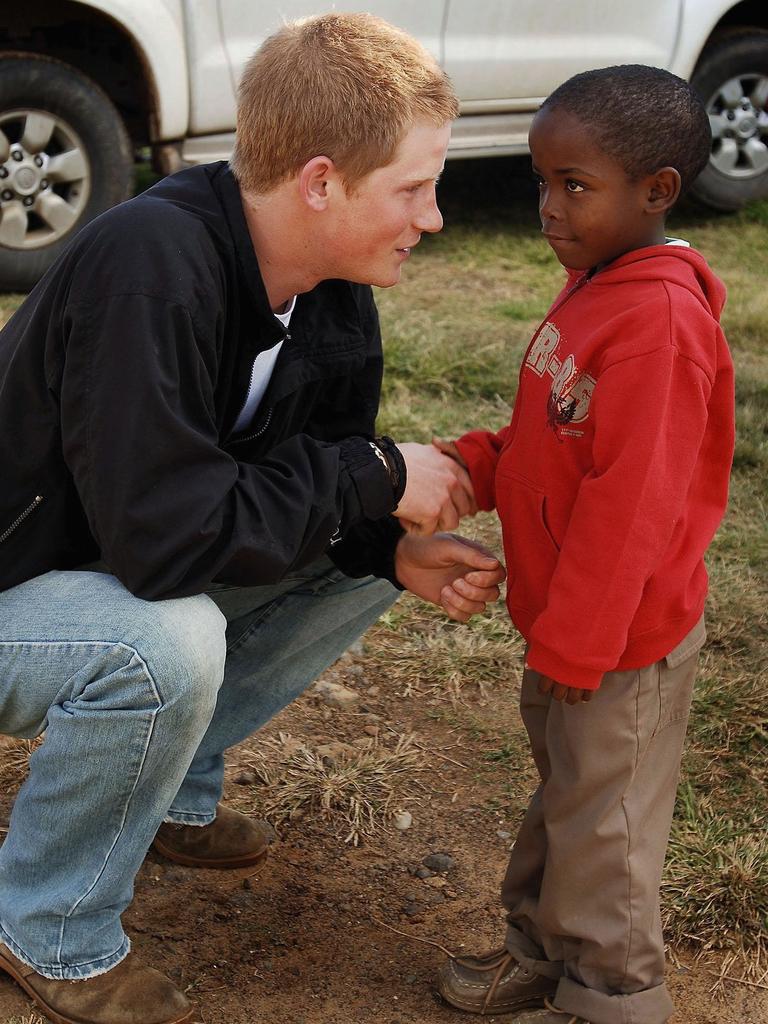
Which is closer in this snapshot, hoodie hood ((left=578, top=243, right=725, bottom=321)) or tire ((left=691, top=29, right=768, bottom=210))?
hoodie hood ((left=578, top=243, right=725, bottom=321))

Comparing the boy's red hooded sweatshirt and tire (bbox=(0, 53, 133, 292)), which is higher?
the boy's red hooded sweatshirt

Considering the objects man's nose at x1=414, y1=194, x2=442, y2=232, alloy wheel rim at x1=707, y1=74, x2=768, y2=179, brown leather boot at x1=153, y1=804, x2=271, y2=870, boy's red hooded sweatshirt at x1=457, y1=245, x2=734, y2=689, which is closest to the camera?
boy's red hooded sweatshirt at x1=457, y1=245, x2=734, y2=689

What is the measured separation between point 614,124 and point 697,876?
150cm

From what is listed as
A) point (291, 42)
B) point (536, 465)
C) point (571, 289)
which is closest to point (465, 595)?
point (536, 465)

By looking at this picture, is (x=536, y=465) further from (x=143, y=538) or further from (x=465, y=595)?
(x=143, y=538)

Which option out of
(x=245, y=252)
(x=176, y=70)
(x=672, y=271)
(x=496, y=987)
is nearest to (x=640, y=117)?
(x=672, y=271)

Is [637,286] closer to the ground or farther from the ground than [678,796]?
farther from the ground

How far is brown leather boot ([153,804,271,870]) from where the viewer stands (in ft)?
8.84

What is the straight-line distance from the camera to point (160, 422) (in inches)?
77.9

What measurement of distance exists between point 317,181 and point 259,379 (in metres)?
0.40

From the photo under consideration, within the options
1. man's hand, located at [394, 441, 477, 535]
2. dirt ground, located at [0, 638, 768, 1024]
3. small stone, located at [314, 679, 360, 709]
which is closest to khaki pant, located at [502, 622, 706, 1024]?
dirt ground, located at [0, 638, 768, 1024]

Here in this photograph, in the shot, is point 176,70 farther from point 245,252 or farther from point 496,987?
point 496,987

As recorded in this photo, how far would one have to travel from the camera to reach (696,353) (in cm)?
194

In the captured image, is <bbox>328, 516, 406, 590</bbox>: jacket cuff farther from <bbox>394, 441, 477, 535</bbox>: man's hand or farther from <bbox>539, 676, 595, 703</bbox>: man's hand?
<bbox>539, 676, 595, 703</bbox>: man's hand
